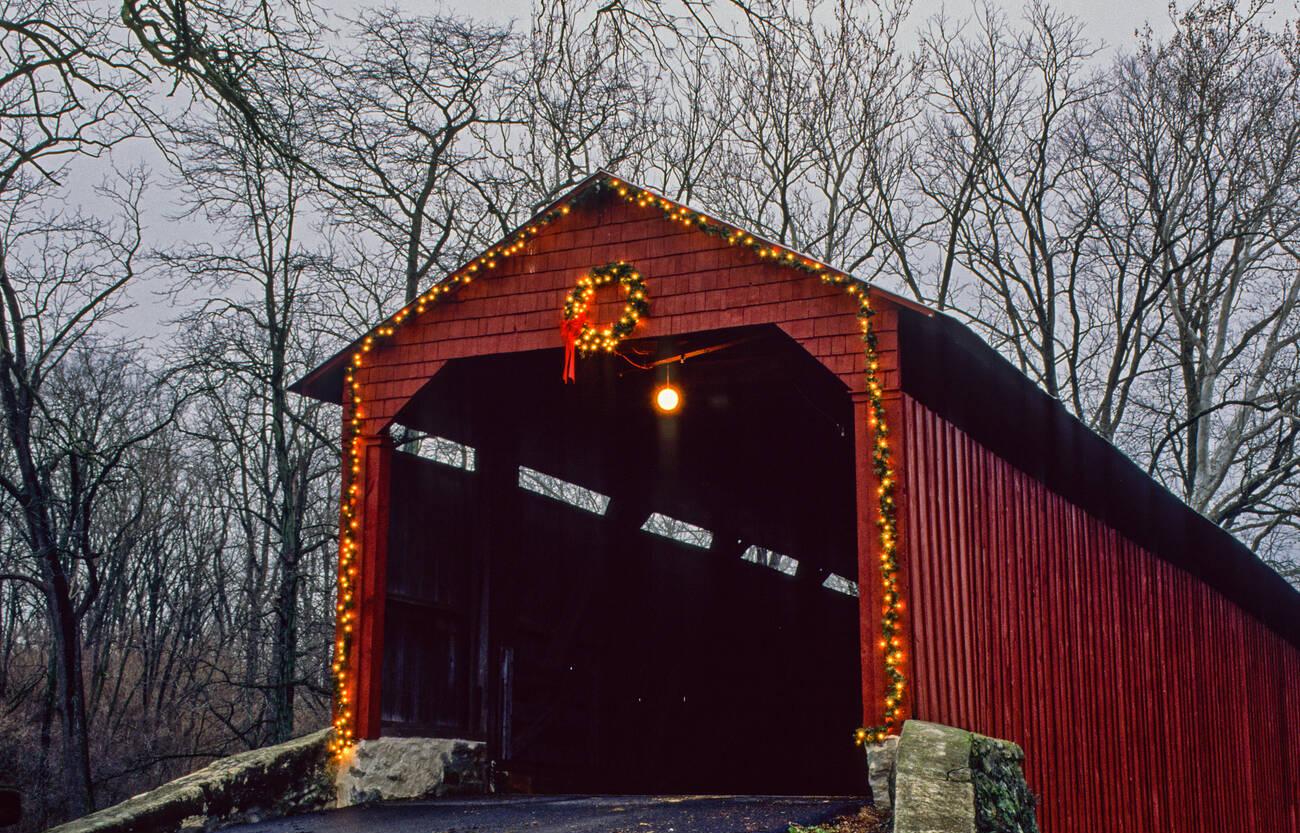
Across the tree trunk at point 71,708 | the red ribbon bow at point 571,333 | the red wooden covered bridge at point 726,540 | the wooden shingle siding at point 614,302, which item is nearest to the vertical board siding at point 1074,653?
the red wooden covered bridge at point 726,540

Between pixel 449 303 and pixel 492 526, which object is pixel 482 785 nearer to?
pixel 492 526

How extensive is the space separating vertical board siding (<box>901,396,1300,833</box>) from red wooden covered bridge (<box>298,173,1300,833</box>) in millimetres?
32

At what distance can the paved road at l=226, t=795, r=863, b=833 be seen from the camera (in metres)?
8.04

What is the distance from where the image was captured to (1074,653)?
450 inches

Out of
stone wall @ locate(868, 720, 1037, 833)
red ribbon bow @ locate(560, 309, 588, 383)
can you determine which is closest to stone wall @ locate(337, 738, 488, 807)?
red ribbon bow @ locate(560, 309, 588, 383)

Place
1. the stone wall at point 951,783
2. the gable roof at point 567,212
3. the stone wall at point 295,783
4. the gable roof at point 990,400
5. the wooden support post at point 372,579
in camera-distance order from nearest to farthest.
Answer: the stone wall at point 951,783
the stone wall at point 295,783
the gable roof at point 567,212
the gable roof at point 990,400
the wooden support post at point 372,579

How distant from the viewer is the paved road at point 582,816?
26.4 ft

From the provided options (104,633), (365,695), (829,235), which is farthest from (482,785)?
(104,633)

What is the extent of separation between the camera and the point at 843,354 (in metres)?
9.23

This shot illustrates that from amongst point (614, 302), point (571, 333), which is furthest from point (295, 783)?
→ point (614, 302)

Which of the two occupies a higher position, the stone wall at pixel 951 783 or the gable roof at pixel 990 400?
the gable roof at pixel 990 400

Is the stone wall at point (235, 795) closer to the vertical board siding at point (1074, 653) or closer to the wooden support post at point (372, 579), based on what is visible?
the wooden support post at point (372, 579)

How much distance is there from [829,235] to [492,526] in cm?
1347

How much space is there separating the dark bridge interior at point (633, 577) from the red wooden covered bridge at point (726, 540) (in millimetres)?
40
